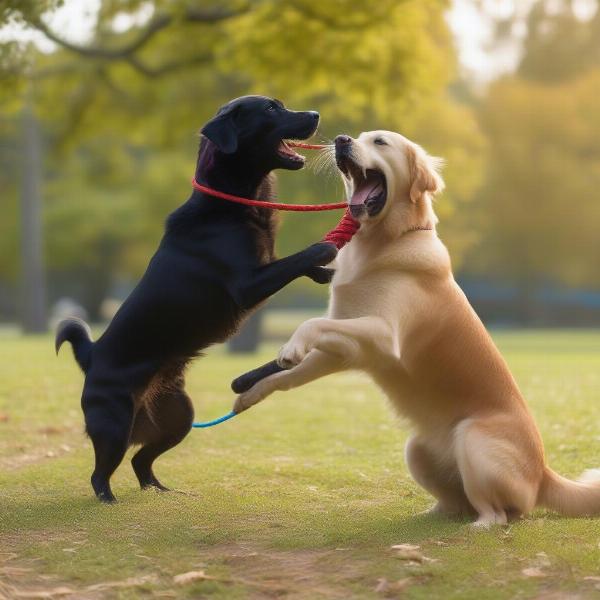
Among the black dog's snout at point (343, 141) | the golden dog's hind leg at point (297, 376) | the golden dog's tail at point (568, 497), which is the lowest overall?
the golden dog's tail at point (568, 497)

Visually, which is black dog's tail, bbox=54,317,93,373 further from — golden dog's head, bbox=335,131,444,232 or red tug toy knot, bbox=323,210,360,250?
golden dog's head, bbox=335,131,444,232

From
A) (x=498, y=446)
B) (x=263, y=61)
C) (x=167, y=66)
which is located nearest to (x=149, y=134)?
(x=167, y=66)

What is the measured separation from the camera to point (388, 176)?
539 centimetres

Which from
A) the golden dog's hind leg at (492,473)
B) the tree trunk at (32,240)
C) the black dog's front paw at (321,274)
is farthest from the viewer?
the tree trunk at (32,240)

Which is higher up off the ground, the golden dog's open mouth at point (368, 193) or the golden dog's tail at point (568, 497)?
the golden dog's open mouth at point (368, 193)

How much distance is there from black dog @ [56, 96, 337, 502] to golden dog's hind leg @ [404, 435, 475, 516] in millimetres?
1055

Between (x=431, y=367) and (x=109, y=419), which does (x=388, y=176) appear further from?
(x=109, y=419)

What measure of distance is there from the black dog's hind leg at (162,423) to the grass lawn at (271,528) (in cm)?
29

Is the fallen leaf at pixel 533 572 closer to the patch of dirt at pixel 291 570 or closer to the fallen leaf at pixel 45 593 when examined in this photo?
the patch of dirt at pixel 291 570

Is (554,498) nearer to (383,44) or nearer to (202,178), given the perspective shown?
(202,178)

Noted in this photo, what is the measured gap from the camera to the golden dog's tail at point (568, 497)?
17.6 feet

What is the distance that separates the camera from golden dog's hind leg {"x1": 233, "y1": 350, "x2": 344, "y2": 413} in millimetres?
5191

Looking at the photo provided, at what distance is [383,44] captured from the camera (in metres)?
17.9

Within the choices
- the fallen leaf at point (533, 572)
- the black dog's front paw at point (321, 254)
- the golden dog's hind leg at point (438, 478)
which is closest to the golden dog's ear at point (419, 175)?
the black dog's front paw at point (321, 254)
